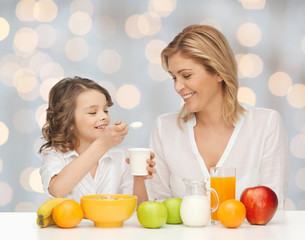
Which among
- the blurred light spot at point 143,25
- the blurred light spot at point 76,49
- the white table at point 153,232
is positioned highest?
the blurred light spot at point 143,25

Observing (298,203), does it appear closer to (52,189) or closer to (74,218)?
(52,189)

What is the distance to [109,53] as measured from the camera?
3385 millimetres

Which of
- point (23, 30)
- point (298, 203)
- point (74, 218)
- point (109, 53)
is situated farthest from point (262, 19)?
point (74, 218)

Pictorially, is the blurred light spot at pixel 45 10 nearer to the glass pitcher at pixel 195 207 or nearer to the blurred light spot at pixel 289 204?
the blurred light spot at pixel 289 204

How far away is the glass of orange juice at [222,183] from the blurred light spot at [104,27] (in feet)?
7.06

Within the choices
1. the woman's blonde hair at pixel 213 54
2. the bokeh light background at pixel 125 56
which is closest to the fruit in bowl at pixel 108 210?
the woman's blonde hair at pixel 213 54

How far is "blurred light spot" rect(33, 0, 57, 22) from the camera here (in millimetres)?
3375

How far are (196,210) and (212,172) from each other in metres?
0.17

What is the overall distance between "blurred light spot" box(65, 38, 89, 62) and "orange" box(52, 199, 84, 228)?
2151 mm

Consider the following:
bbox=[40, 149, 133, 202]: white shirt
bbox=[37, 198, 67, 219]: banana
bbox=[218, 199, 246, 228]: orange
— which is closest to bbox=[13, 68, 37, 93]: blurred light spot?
bbox=[40, 149, 133, 202]: white shirt

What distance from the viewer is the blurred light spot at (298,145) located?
10.9 feet

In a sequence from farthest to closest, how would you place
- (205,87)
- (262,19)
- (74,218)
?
(262,19) < (205,87) < (74,218)

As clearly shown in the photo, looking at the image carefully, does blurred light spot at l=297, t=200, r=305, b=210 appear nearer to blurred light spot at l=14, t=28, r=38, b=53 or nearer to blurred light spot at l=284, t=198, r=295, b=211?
blurred light spot at l=284, t=198, r=295, b=211

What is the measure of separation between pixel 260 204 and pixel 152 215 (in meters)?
0.34
